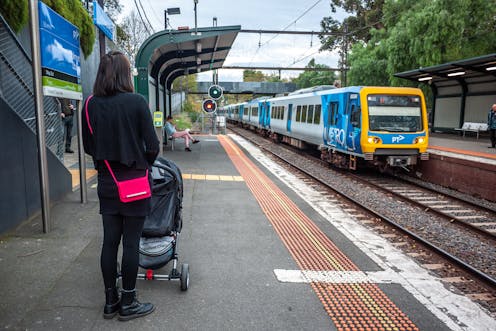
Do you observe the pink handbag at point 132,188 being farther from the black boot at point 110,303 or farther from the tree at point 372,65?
A: the tree at point 372,65

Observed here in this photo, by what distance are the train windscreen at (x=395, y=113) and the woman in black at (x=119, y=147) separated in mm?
8884

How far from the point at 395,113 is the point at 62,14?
840 centimetres

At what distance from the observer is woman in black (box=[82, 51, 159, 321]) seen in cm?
286

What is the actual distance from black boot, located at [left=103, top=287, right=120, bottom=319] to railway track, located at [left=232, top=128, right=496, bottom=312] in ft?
11.1

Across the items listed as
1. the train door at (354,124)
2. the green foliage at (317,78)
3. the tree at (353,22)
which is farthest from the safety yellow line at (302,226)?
the green foliage at (317,78)

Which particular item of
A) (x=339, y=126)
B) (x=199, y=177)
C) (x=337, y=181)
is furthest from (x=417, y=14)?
(x=199, y=177)

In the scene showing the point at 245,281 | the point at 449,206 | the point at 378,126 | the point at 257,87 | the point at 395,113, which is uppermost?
the point at 257,87

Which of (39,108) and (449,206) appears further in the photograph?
(449,206)

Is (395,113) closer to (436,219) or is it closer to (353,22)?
(436,219)

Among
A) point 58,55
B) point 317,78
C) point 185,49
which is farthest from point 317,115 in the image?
point 317,78

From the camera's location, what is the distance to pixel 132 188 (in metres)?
2.91

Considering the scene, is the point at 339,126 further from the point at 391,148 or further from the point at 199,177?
the point at 199,177

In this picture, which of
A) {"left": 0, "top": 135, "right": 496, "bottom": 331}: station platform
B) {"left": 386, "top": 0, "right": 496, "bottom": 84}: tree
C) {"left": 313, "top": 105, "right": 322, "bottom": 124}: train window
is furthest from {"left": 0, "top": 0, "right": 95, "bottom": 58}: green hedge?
{"left": 386, "top": 0, "right": 496, "bottom": 84}: tree

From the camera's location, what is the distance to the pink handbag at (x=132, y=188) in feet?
9.42
